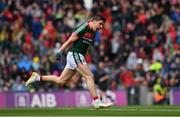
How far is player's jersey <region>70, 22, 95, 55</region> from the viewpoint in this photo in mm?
18547

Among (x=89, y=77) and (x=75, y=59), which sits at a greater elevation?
(x=75, y=59)

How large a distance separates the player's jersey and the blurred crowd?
29.9ft

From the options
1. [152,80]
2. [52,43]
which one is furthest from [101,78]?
[52,43]

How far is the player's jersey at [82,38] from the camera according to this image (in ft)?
60.8

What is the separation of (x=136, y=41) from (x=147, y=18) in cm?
143

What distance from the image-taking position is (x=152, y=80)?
28188mm

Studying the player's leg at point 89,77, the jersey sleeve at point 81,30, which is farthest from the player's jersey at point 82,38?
the player's leg at point 89,77

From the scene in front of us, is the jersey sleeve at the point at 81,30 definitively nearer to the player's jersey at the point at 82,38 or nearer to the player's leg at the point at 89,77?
the player's jersey at the point at 82,38

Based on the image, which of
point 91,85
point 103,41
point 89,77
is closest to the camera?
point 91,85

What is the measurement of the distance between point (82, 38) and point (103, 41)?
12428 millimetres

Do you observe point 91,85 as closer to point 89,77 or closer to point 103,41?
point 89,77

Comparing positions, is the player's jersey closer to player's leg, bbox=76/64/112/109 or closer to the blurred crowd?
player's leg, bbox=76/64/112/109

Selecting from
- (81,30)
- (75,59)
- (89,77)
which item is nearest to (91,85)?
(89,77)

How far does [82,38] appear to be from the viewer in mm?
18688
